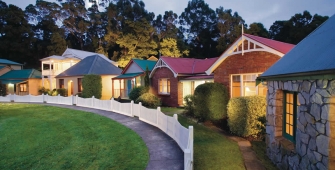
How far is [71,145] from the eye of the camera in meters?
8.23

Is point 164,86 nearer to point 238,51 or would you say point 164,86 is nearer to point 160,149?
point 238,51

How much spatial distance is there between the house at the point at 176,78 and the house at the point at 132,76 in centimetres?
336

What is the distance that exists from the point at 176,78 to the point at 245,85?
22.9 ft

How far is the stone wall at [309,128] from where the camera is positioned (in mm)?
3760

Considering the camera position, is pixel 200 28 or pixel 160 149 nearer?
pixel 160 149

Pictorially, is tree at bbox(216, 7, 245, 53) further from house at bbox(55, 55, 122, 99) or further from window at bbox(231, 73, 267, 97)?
window at bbox(231, 73, 267, 97)

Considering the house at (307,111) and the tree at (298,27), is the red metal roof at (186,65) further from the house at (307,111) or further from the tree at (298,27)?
the tree at (298,27)

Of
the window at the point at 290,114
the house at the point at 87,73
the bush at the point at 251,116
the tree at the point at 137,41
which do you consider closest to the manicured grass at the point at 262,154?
the bush at the point at 251,116

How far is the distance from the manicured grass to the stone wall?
206 mm

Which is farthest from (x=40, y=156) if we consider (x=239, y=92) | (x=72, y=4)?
(x=72, y=4)

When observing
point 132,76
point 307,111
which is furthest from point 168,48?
point 307,111

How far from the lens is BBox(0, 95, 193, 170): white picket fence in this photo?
5.68m

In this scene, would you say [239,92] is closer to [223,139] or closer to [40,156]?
[223,139]

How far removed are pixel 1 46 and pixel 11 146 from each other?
50.2 m
